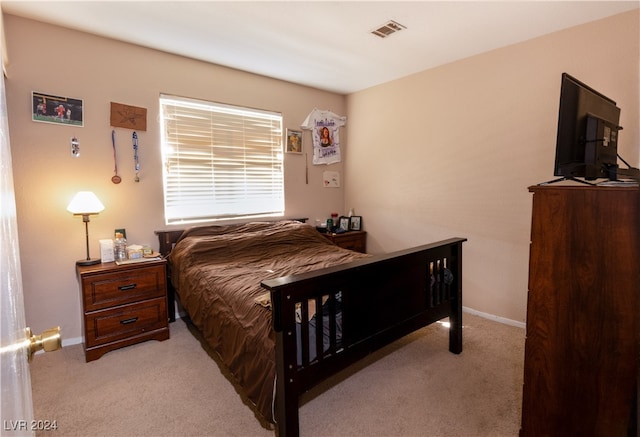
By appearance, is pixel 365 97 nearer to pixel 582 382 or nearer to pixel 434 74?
pixel 434 74

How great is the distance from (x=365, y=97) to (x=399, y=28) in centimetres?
157

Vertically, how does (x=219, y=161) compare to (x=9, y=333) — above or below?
above

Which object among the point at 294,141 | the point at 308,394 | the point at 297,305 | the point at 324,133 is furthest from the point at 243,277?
the point at 324,133

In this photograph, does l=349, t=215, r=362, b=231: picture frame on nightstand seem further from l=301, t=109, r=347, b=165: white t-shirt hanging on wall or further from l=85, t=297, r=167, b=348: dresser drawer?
l=85, t=297, r=167, b=348: dresser drawer

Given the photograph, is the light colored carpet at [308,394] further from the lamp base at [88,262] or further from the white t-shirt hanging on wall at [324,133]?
the white t-shirt hanging on wall at [324,133]

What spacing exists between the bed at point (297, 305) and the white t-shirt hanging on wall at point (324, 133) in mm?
1620

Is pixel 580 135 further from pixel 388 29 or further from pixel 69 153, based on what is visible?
pixel 69 153

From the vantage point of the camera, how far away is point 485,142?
9.93 feet

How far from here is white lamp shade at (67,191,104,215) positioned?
2.45 metres

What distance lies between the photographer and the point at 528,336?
4.71 feet

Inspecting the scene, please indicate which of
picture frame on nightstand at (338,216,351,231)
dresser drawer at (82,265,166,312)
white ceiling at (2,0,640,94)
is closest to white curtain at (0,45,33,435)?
dresser drawer at (82,265,166,312)

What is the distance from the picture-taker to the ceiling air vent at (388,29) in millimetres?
2467

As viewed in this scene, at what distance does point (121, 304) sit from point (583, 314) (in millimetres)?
2828

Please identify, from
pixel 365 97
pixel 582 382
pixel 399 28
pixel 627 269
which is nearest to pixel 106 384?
pixel 582 382
